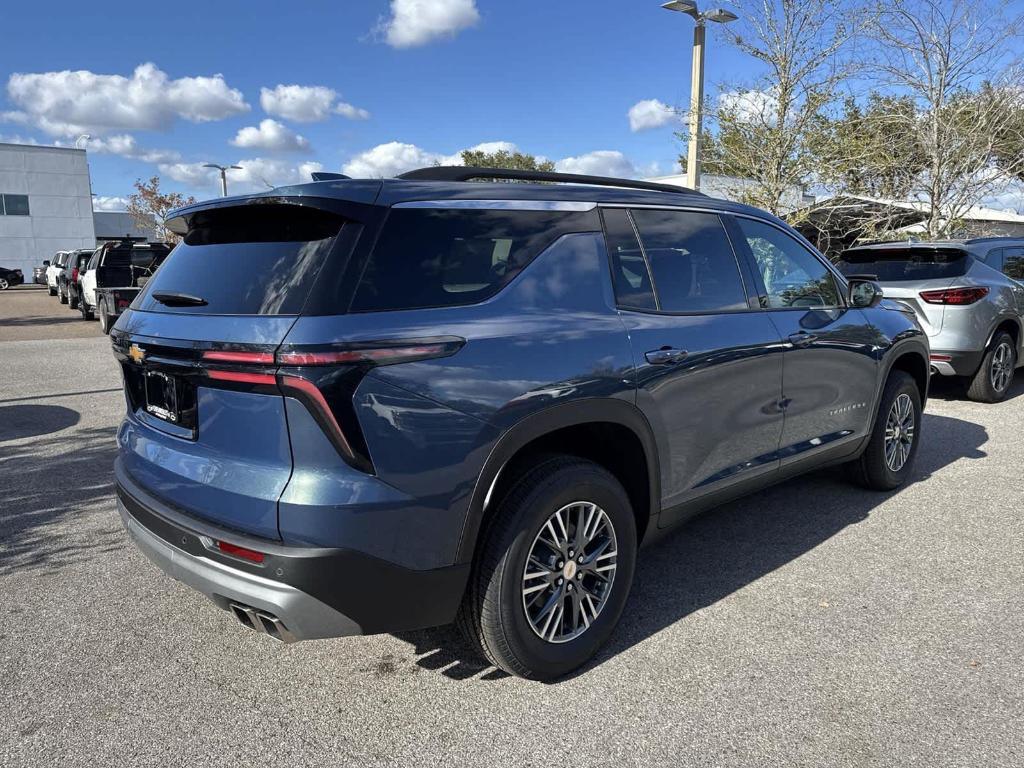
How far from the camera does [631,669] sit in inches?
118

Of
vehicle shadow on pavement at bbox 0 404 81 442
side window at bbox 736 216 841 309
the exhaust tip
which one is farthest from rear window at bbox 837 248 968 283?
vehicle shadow on pavement at bbox 0 404 81 442

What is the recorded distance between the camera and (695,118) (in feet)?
38.6

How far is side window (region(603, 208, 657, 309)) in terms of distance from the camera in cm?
308

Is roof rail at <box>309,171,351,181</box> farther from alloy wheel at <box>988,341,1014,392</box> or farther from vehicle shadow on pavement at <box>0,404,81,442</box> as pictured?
alloy wheel at <box>988,341,1014,392</box>

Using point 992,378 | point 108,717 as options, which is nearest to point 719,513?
point 108,717

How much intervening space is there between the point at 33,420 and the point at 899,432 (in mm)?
7510

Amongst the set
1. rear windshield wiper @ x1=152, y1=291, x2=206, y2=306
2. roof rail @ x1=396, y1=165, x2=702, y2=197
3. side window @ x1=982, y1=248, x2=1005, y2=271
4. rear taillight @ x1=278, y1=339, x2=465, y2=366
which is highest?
roof rail @ x1=396, y1=165, x2=702, y2=197

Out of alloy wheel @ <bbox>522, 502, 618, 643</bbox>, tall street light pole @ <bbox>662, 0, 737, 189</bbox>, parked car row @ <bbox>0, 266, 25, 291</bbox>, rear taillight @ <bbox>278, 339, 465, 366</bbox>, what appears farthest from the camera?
parked car row @ <bbox>0, 266, 25, 291</bbox>

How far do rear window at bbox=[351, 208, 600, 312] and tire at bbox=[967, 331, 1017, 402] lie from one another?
6725 mm

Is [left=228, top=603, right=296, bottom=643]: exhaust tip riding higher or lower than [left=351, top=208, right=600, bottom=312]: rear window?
lower

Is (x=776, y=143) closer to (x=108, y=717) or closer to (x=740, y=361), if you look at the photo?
(x=740, y=361)

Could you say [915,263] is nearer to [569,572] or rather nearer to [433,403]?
[569,572]

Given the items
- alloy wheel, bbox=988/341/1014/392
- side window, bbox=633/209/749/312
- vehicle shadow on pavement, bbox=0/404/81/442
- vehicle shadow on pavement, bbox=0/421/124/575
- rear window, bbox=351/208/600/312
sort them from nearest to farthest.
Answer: rear window, bbox=351/208/600/312 → side window, bbox=633/209/749/312 → vehicle shadow on pavement, bbox=0/421/124/575 → vehicle shadow on pavement, bbox=0/404/81/442 → alloy wheel, bbox=988/341/1014/392

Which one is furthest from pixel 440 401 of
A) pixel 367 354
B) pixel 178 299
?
pixel 178 299
